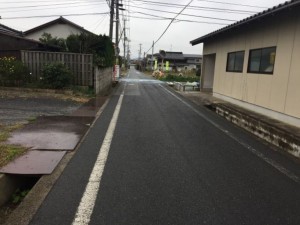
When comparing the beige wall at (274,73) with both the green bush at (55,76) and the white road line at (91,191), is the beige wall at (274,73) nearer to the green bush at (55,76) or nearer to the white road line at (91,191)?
the white road line at (91,191)

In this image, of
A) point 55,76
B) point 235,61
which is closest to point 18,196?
point 55,76

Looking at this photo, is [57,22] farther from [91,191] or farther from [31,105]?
[91,191]

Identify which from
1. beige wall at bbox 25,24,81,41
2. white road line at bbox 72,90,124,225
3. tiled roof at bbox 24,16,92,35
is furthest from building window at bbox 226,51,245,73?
beige wall at bbox 25,24,81,41

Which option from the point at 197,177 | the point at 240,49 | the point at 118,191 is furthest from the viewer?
the point at 240,49

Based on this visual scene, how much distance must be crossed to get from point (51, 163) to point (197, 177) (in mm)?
2482

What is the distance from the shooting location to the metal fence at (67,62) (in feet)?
54.3

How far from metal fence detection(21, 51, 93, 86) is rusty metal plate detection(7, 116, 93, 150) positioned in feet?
25.7

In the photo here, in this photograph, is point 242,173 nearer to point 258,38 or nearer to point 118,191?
point 118,191

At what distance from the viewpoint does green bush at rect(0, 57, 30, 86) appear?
1507 centimetres

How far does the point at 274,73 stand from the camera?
1029 centimetres

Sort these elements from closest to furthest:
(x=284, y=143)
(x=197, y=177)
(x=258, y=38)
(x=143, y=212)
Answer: (x=143, y=212) → (x=197, y=177) → (x=284, y=143) → (x=258, y=38)

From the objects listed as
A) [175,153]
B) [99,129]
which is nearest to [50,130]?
[99,129]

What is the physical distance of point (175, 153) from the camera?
20.6ft

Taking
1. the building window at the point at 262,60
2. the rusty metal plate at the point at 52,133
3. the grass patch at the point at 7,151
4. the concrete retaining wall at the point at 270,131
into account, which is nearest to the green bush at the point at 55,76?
the rusty metal plate at the point at 52,133
